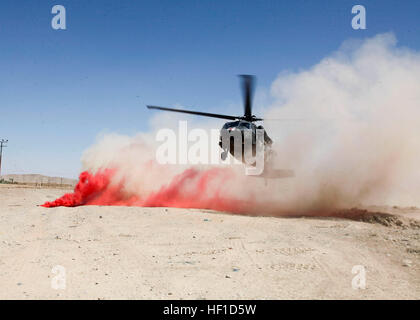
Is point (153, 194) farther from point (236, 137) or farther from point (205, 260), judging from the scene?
point (205, 260)

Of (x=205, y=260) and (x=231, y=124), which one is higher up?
(x=231, y=124)

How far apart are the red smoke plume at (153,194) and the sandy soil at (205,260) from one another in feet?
31.6

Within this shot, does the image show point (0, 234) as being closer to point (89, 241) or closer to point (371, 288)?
point (89, 241)

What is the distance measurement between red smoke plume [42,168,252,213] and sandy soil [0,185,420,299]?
963 cm

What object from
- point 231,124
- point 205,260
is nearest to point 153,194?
point 231,124

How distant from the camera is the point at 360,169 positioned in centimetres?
2142

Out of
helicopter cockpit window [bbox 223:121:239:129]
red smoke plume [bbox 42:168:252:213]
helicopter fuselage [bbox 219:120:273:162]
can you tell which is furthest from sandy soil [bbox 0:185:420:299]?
red smoke plume [bbox 42:168:252:213]

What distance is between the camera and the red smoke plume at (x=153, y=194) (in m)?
23.4

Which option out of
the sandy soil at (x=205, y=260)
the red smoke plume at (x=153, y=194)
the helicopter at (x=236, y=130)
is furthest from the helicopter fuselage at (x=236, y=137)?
the red smoke plume at (x=153, y=194)

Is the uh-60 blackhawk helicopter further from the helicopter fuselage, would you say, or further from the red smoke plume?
the red smoke plume

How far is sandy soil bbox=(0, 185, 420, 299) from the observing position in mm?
5836

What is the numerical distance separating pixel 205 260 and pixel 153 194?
662 inches

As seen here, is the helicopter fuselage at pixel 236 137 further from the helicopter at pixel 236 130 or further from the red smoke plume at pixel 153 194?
the red smoke plume at pixel 153 194

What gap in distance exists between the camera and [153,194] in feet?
79.6
